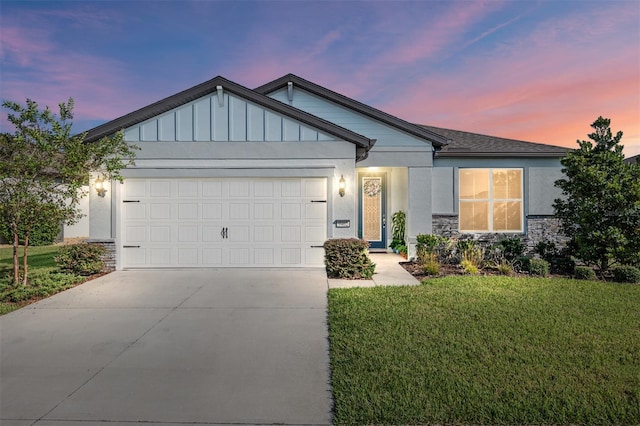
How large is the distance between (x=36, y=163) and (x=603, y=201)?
12.5 metres

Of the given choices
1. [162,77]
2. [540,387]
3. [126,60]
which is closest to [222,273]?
[540,387]

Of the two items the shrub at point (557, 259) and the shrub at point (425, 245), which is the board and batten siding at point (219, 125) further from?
the shrub at point (557, 259)

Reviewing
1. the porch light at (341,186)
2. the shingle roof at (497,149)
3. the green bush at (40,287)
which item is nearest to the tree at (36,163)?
the green bush at (40,287)

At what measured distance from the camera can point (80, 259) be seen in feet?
27.5

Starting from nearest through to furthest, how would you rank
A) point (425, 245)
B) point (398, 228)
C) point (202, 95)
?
point (202, 95) → point (425, 245) → point (398, 228)

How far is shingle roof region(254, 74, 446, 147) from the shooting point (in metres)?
11.0

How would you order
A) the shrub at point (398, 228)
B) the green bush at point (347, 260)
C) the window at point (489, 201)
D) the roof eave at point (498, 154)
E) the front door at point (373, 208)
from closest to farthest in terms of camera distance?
the green bush at point (347, 260) → the roof eave at point (498, 154) → the window at point (489, 201) → the shrub at point (398, 228) → the front door at point (373, 208)

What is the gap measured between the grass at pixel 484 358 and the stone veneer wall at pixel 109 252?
629 cm

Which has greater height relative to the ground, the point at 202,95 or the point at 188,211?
the point at 202,95

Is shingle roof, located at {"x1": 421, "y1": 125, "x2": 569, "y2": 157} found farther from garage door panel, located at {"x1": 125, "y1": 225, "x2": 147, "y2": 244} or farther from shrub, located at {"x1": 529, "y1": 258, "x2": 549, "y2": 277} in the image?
garage door panel, located at {"x1": 125, "y1": 225, "x2": 147, "y2": 244}

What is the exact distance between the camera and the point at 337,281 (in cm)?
797

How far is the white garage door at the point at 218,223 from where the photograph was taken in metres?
9.14

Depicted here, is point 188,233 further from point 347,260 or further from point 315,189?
point 347,260

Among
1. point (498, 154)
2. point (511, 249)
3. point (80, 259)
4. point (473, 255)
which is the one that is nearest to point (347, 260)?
point (473, 255)
